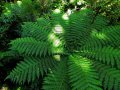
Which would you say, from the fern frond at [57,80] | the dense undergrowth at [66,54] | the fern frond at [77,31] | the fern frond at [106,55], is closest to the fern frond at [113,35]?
the dense undergrowth at [66,54]

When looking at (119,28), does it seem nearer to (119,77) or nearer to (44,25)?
(119,77)

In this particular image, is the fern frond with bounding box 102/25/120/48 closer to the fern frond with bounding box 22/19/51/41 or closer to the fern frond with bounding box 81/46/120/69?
the fern frond with bounding box 81/46/120/69

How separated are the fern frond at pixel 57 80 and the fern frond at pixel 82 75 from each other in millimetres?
117

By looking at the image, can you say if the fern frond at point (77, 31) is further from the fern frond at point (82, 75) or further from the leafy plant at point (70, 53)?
the fern frond at point (82, 75)

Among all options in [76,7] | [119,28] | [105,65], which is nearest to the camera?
[105,65]

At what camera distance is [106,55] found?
4027 millimetres

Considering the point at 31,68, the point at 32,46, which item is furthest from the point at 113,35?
the point at 31,68

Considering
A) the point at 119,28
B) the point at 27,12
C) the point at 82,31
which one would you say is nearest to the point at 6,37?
the point at 27,12

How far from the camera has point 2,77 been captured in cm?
461

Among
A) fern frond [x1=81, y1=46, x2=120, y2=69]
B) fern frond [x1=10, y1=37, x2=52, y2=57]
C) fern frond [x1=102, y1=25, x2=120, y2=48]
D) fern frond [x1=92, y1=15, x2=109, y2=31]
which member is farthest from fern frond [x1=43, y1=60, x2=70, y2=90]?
fern frond [x1=92, y1=15, x2=109, y2=31]

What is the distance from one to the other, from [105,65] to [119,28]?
0.80 meters

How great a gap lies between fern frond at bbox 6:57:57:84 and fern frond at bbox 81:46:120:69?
65 cm

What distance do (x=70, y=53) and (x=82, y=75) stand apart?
763mm

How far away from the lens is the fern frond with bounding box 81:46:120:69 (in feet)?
12.9
